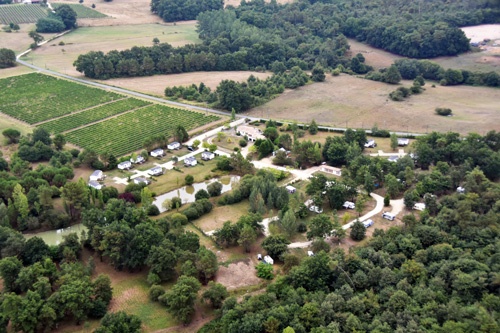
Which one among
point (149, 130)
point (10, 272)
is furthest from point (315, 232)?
point (149, 130)

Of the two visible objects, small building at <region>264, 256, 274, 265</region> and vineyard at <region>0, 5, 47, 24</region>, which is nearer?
small building at <region>264, 256, 274, 265</region>

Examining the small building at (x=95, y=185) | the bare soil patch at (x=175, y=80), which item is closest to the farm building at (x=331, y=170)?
the small building at (x=95, y=185)

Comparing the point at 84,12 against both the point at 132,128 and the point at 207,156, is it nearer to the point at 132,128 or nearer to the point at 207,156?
the point at 132,128

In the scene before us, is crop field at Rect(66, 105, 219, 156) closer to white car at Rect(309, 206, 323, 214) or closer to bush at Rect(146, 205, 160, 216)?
bush at Rect(146, 205, 160, 216)

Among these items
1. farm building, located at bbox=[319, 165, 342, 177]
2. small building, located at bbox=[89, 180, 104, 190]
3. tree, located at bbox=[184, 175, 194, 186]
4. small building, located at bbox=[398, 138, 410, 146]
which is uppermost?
small building, located at bbox=[398, 138, 410, 146]

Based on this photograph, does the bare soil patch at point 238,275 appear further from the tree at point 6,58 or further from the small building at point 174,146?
the tree at point 6,58

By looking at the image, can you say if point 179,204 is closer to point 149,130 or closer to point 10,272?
point 10,272

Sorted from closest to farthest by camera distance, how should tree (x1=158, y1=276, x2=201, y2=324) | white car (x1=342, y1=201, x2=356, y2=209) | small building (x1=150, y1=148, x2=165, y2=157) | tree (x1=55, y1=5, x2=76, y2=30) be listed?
tree (x1=158, y1=276, x2=201, y2=324) → white car (x1=342, y1=201, x2=356, y2=209) → small building (x1=150, y1=148, x2=165, y2=157) → tree (x1=55, y1=5, x2=76, y2=30)

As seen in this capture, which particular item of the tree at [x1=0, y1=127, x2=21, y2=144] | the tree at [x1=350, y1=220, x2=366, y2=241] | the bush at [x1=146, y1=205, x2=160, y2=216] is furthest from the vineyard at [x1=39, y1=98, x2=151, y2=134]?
the tree at [x1=350, y1=220, x2=366, y2=241]
